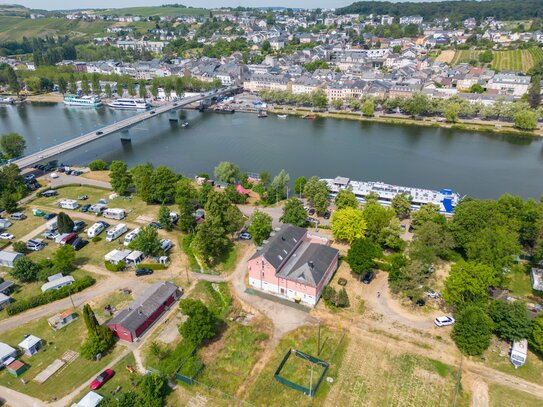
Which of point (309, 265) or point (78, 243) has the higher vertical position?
point (309, 265)

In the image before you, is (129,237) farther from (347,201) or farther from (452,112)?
(452,112)

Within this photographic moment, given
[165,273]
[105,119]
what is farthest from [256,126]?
[165,273]

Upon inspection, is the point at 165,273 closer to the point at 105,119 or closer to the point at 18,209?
the point at 18,209

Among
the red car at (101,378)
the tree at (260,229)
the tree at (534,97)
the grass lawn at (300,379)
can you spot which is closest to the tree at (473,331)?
the grass lawn at (300,379)

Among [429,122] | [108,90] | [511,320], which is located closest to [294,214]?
[511,320]

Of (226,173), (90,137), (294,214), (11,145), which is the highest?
(11,145)

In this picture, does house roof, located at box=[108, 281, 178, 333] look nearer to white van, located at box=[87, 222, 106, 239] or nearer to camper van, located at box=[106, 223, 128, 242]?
camper van, located at box=[106, 223, 128, 242]

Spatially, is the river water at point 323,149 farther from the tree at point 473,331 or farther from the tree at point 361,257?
the tree at point 473,331
